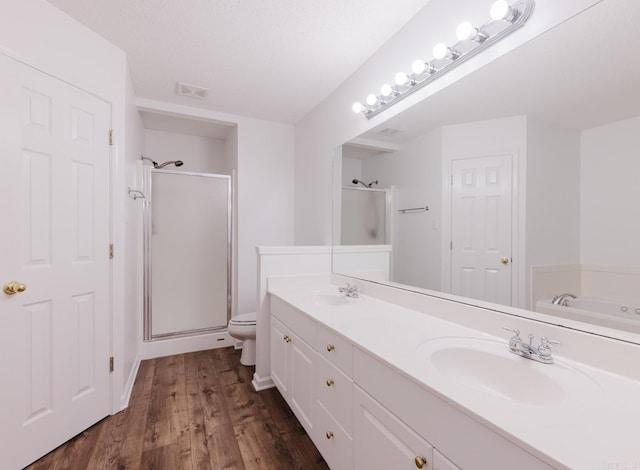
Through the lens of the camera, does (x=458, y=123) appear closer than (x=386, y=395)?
No

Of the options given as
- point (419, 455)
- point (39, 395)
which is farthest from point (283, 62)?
point (39, 395)

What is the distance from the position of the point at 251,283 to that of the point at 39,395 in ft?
5.63

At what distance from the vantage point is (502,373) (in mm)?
975

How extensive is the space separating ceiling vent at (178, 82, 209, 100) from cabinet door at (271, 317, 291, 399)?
1.96 metres

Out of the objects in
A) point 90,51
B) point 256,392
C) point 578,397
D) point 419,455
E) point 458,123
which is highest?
point 90,51

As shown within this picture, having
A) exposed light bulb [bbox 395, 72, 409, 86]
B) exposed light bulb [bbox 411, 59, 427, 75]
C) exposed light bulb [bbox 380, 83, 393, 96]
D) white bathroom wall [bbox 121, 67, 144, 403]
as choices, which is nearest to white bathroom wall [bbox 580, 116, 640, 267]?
exposed light bulb [bbox 411, 59, 427, 75]

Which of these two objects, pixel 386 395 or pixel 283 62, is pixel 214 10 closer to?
pixel 283 62

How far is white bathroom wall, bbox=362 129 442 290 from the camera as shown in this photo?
4.84ft

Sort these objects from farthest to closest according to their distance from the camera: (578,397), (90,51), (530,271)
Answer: (90,51), (530,271), (578,397)

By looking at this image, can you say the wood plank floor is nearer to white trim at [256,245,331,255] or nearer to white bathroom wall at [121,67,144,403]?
white bathroom wall at [121,67,144,403]

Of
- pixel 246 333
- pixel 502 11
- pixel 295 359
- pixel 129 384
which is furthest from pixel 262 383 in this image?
pixel 502 11

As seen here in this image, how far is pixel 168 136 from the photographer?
11.1ft

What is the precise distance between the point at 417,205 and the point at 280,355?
1270 mm

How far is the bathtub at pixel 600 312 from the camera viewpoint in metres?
0.89
